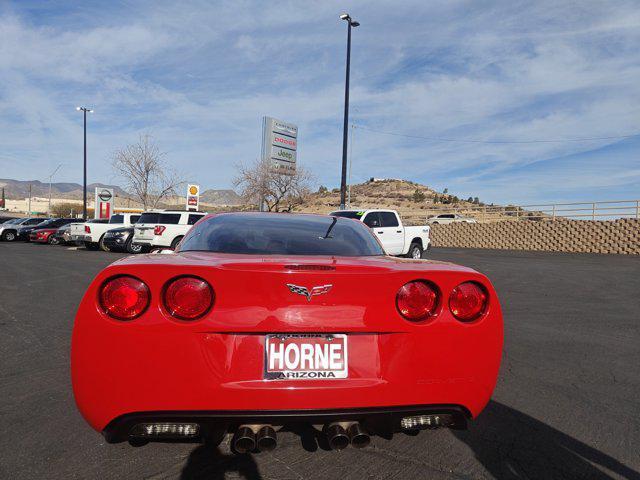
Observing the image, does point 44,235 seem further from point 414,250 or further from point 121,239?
point 414,250

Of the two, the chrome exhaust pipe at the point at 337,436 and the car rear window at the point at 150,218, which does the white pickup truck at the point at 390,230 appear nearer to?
the car rear window at the point at 150,218

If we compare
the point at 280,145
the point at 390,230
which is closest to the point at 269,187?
the point at 280,145

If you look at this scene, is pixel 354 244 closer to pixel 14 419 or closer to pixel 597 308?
pixel 14 419

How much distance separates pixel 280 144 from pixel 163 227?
23.3 metres

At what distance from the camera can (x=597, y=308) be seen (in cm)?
754

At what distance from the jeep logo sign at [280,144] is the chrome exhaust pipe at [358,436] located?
36390 mm

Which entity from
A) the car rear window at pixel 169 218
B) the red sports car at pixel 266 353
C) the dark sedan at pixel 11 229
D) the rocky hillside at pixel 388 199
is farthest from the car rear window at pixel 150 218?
the rocky hillside at pixel 388 199

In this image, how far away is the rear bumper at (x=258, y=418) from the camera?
82.0 inches

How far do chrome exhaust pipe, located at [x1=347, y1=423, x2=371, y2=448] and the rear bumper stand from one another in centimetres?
3

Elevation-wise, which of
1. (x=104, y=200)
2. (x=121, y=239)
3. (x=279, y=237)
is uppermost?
(x=104, y=200)

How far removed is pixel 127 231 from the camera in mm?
19062

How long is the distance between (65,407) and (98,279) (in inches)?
64.3

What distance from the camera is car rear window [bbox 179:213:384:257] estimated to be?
10.2ft

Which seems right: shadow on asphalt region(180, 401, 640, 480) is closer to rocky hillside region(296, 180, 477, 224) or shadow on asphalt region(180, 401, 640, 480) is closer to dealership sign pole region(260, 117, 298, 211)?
dealership sign pole region(260, 117, 298, 211)
